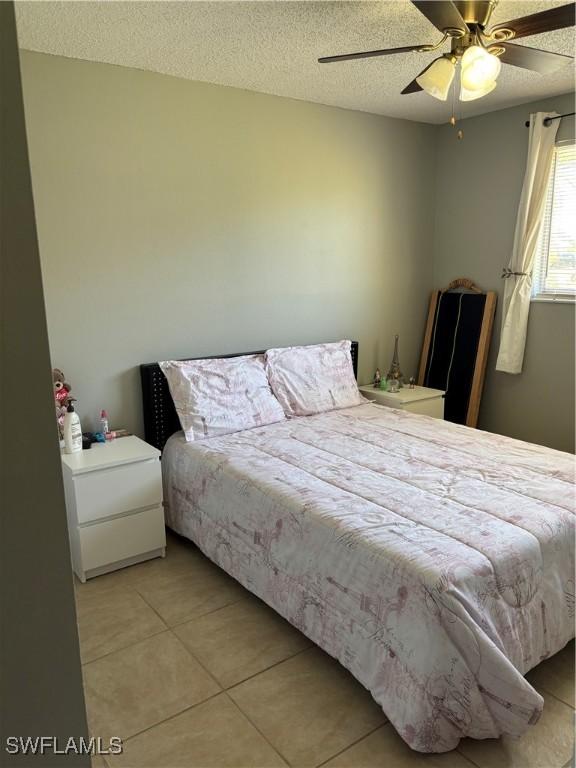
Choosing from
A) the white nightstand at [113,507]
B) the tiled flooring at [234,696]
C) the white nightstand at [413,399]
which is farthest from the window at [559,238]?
the white nightstand at [113,507]

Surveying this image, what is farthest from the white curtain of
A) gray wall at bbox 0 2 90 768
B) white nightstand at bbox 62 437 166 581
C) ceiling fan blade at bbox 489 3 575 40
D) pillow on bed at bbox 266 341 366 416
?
gray wall at bbox 0 2 90 768

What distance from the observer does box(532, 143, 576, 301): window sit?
3.50 m

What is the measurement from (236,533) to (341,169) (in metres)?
A: 2.57

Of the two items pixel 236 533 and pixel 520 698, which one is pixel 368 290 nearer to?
pixel 236 533

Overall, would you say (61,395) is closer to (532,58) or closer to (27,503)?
(27,503)

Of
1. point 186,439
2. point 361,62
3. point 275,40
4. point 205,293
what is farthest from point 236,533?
point 361,62

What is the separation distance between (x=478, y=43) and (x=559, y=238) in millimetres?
1967

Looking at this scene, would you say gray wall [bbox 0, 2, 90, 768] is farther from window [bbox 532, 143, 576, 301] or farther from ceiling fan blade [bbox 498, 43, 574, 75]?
window [bbox 532, 143, 576, 301]

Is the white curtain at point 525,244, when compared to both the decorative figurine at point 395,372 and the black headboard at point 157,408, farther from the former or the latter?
the black headboard at point 157,408

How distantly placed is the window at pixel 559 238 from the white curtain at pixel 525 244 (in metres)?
0.07

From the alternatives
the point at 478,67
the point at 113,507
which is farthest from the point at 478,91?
the point at 113,507

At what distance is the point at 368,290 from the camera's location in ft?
13.4

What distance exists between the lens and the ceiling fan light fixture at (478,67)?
1.91m

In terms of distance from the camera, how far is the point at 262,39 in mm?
2449
